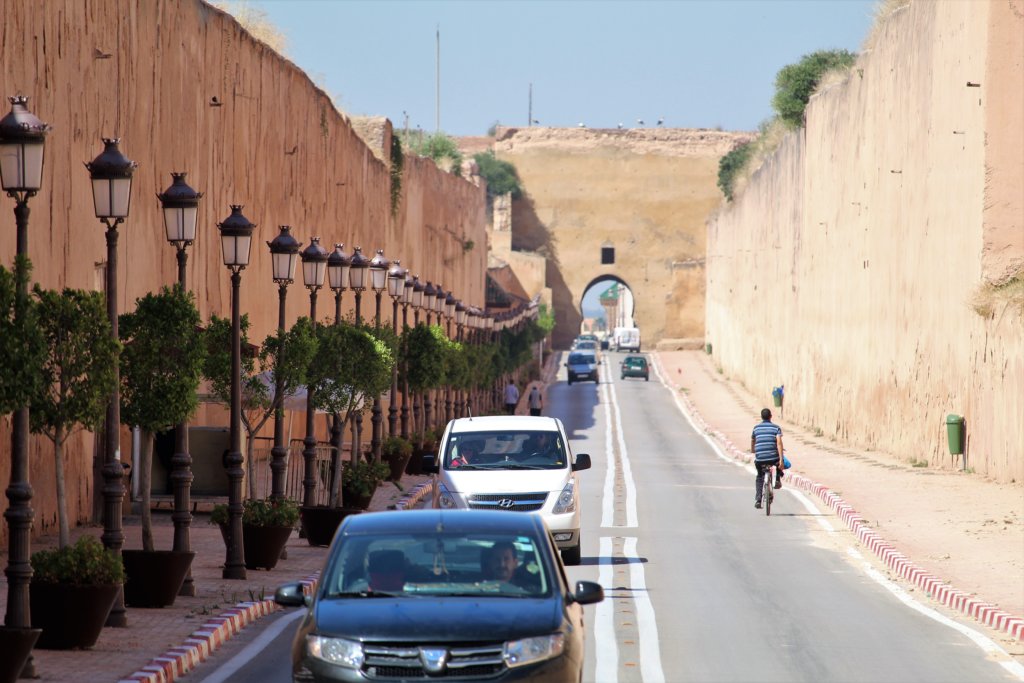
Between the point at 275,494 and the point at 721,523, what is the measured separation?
342 inches

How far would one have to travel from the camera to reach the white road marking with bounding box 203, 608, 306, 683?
12422 millimetres

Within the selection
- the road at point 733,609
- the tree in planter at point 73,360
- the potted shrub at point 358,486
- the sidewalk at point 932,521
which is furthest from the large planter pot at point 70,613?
the potted shrub at point 358,486

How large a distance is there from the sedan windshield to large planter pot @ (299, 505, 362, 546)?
494 inches

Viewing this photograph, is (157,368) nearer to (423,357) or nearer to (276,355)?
(276,355)

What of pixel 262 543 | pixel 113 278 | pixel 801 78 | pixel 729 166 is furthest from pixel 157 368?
pixel 729 166

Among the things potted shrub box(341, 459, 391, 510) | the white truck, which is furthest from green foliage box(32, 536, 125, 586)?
the white truck

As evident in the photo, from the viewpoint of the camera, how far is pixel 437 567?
9.78 meters

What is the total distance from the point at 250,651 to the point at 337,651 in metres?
4.95

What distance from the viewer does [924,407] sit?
3803 centimetres

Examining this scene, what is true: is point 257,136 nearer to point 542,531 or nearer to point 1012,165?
point 1012,165

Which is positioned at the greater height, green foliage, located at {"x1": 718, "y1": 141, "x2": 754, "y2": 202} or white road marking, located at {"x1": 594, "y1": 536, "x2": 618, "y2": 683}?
green foliage, located at {"x1": 718, "y1": 141, "x2": 754, "y2": 202}

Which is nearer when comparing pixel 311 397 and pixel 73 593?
pixel 73 593

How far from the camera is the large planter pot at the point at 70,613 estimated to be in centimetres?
1294

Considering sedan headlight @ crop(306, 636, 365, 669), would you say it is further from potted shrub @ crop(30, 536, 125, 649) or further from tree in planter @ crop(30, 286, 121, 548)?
tree in planter @ crop(30, 286, 121, 548)
